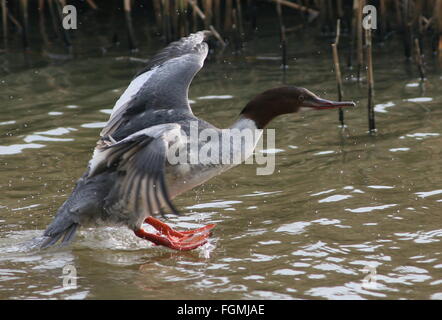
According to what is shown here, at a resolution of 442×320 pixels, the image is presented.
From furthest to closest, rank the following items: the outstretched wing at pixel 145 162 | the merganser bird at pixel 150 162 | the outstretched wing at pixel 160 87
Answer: the outstretched wing at pixel 160 87 < the merganser bird at pixel 150 162 < the outstretched wing at pixel 145 162

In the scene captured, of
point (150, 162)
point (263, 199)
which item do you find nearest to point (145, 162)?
point (150, 162)

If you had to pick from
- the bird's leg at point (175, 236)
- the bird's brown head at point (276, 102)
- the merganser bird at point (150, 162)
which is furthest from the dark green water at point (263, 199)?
the bird's brown head at point (276, 102)

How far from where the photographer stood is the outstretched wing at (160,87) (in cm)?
559

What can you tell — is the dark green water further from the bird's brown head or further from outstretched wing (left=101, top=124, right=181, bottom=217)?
the bird's brown head

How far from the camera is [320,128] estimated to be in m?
7.21

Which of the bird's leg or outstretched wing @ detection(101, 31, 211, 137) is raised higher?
outstretched wing @ detection(101, 31, 211, 137)

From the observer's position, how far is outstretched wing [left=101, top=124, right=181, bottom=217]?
173 inches

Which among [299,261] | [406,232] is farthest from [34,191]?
[406,232]

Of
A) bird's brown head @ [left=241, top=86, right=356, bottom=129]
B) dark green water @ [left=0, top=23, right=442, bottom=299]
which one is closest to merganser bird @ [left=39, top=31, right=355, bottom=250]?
bird's brown head @ [left=241, top=86, right=356, bottom=129]

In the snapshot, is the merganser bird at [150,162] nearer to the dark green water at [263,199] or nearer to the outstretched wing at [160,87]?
the outstretched wing at [160,87]

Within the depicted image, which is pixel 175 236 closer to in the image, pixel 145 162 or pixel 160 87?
pixel 145 162

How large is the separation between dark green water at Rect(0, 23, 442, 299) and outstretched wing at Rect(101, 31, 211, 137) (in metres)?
0.78

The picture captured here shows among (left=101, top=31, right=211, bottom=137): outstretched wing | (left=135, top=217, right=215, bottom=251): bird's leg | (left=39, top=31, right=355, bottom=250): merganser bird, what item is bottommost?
(left=135, top=217, right=215, bottom=251): bird's leg
